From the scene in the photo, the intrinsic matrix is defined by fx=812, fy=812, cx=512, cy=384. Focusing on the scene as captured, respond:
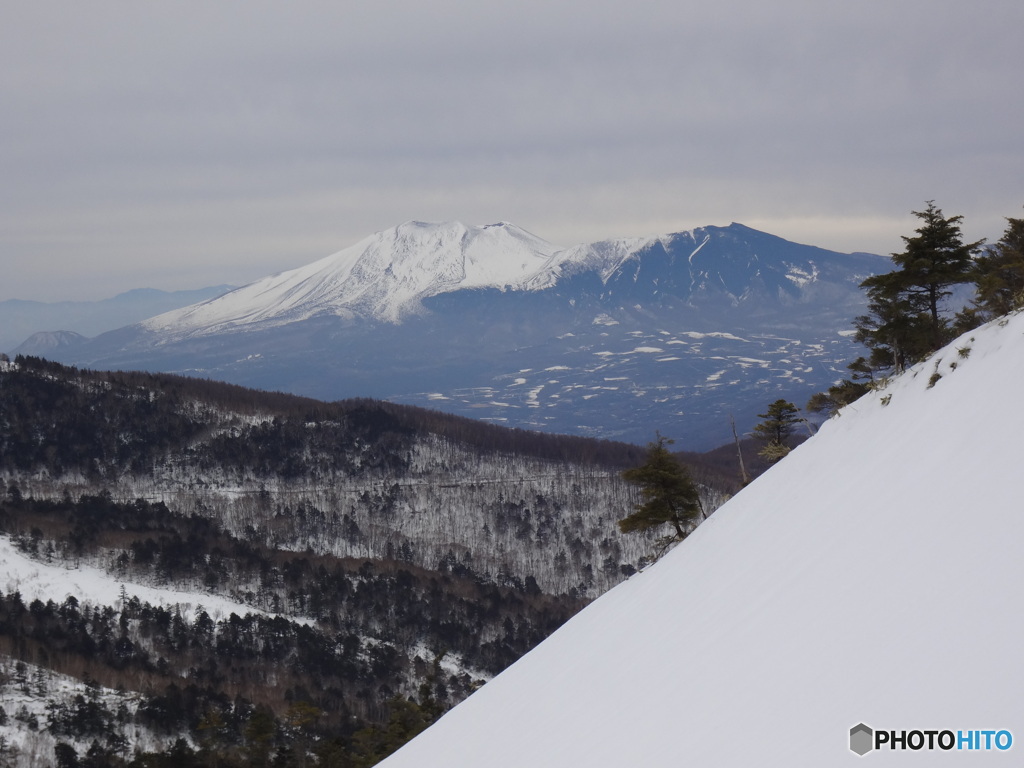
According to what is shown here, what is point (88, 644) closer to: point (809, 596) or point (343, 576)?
point (343, 576)

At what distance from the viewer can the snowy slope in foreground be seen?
6094 mm

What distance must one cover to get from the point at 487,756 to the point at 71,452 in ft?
585

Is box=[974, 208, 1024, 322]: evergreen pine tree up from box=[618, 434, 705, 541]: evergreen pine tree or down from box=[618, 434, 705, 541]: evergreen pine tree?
up

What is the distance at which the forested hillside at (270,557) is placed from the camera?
A: 244 feet

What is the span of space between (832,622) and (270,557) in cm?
12503

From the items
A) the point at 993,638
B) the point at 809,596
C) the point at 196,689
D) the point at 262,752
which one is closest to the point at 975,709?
the point at 993,638

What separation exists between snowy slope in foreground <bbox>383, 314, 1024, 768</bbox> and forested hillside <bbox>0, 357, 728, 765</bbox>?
25875 mm

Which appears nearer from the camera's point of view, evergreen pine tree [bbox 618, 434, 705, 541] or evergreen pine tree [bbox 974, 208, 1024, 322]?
evergreen pine tree [bbox 974, 208, 1024, 322]

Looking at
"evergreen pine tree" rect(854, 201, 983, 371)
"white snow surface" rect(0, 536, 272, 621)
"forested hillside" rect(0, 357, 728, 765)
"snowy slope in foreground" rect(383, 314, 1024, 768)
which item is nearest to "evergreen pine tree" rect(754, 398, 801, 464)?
"evergreen pine tree" rect(854, 201, 983, 371)

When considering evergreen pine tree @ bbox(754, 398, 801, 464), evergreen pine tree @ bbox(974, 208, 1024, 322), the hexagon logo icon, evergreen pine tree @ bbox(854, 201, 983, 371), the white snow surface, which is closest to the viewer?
the hexagon logo icon

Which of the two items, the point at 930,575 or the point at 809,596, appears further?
the point at 809,596

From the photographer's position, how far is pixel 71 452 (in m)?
166

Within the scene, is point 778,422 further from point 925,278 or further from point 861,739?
point 861,739

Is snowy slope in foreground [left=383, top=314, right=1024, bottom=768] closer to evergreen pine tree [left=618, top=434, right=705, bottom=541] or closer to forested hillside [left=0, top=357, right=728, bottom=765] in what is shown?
evergreen pine tree [left=618, top=434, right=705, bottom=541]
